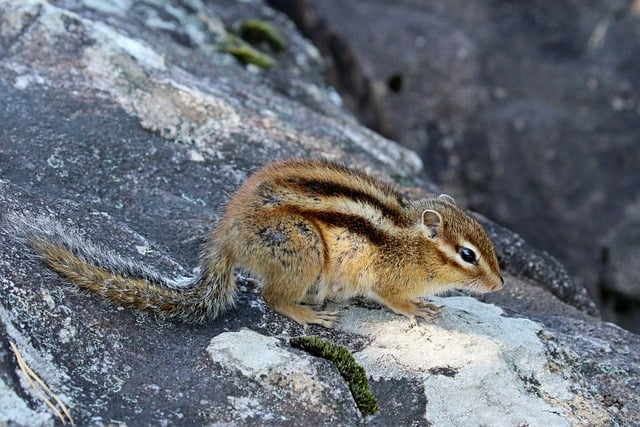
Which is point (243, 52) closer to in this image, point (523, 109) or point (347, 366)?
point (523, 109)

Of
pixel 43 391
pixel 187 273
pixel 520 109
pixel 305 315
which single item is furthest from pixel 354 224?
pixel 520 109

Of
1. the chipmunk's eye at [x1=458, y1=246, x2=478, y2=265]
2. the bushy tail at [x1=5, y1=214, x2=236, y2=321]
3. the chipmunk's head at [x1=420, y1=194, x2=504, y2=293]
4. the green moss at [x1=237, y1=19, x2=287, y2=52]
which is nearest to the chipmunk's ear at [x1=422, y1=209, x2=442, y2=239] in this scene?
the chipmunk's head at [x1=420, y1=194, x2=504, y2=293]

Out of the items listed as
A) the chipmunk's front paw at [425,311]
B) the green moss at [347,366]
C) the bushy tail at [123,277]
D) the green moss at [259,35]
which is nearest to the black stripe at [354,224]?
the chipmunk's front paw at [425,311]

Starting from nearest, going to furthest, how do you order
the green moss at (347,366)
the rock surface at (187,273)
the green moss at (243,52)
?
the rock surface at (187,273) < the green moss at (347,366) < the green moss at (243,52)

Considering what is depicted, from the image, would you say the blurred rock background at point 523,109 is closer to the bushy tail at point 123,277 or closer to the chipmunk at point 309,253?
the chipmunk at point 309,253

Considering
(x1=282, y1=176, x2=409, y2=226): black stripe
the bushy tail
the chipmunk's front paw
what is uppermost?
(x1=282, y1=176, x2=409, y2=226): black stripe

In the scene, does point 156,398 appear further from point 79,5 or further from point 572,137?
point 572,137

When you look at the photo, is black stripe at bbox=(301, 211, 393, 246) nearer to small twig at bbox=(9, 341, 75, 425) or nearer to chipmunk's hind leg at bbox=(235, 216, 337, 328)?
chipmunk's hind leg at bbox=(235, 216, 337, 328)
